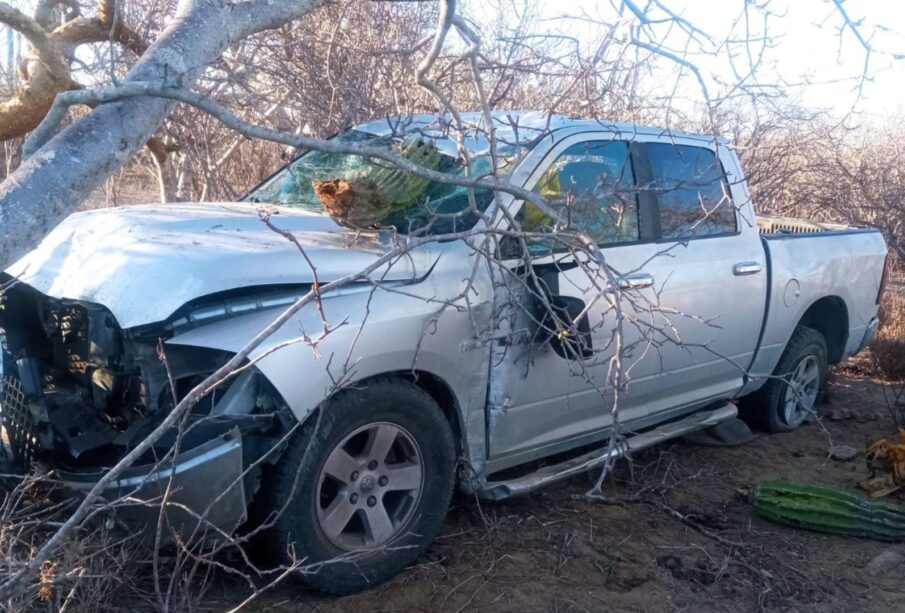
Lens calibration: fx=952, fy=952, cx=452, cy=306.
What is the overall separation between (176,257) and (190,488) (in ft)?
2.87

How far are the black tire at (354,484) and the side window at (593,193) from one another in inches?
39.1

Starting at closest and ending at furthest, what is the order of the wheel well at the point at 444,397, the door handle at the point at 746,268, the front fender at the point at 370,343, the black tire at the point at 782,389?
the front fender at the point at 370,343
the wheel well at the point at 444,397
the door handle at the point at 746,268
the black tire at the point at 782,389

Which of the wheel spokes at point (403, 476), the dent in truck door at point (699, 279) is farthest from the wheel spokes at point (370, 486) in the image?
the dent in truck door at point (699, 279)

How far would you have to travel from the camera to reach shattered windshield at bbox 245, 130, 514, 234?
13.3 ft

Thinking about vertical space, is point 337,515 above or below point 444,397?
below

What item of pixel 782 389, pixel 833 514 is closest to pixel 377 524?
pixel 833 514

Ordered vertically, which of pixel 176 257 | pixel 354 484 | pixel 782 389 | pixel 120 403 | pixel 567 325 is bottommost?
pixel 782 389

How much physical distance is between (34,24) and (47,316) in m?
4.02

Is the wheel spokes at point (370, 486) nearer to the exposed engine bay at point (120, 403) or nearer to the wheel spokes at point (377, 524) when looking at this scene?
the wheel spokes at point (377, 524)

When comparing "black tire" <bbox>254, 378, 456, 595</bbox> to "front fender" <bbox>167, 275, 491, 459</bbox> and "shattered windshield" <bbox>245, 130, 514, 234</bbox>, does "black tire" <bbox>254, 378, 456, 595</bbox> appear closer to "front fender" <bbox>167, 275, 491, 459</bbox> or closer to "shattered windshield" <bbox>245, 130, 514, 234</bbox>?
"front fender" <bbox>167, 275, 491, 459</bbox>

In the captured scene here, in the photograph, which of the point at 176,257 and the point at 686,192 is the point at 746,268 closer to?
the point at 686,192

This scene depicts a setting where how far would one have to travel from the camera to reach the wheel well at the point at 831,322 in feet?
21.2

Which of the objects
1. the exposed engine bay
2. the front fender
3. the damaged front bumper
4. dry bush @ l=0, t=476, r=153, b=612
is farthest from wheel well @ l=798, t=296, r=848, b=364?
dry bush @ l=0, t=476, r=153, b=612

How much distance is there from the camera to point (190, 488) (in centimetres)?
318
